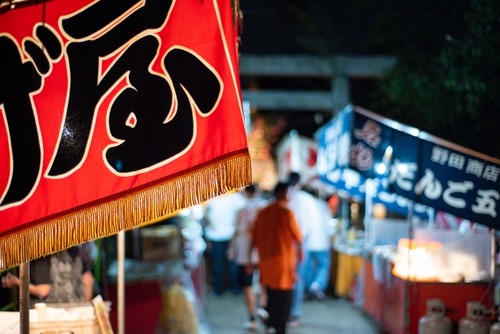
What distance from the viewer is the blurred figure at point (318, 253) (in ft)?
44.6

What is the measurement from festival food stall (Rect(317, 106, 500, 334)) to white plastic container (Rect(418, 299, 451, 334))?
1.37ft

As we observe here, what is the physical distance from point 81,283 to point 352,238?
9.67 meters

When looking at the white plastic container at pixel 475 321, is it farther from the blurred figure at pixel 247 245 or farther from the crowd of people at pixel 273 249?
the blurred figure at pixel 247 245

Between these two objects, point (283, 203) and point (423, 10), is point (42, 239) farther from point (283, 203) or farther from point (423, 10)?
point (423, 10)

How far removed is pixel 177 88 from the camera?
12.8 feet

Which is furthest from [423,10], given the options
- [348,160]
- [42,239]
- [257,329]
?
[42,239]

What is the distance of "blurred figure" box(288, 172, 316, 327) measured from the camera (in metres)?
11.6

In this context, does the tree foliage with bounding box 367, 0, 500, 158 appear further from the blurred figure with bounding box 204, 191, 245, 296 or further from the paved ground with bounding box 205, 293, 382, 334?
the blurred figure with bounding box 204, 191, 245, 296

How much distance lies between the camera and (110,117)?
3.88 metres

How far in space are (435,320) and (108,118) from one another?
5731mm

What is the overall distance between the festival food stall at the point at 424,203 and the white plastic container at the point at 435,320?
417mm

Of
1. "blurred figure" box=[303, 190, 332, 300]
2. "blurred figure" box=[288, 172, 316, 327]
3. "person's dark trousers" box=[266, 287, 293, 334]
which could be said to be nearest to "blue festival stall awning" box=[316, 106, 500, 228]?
"person's dark trousers" box=[266, 287, 293, 334]

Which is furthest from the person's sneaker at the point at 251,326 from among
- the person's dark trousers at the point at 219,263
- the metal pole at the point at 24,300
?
the metal pole at the point at 24,300

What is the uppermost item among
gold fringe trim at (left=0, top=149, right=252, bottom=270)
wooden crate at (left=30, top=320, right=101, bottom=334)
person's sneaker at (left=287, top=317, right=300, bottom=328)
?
gold fringe trim at (left=0, top=149, right=252, bottom=270)
